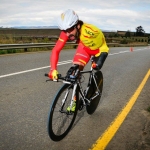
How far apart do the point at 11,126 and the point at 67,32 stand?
1882mm

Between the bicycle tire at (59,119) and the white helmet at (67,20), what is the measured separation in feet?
2.96

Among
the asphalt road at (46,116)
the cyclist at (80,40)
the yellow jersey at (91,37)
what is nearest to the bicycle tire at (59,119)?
the asphalt road at (46,116)

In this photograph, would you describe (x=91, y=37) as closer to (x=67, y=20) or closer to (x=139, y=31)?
(x=67, y=20)

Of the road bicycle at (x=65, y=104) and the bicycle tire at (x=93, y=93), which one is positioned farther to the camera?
the bicycle tire at (x=93, y=93)

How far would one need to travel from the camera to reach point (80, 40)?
4.29 meters

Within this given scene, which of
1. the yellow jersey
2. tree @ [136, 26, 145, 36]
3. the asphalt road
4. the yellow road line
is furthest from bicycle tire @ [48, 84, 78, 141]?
tree @ [136, 26, 145, 36]

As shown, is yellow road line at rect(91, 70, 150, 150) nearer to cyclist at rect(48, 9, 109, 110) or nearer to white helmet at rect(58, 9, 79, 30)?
cyclist at rect(48, 9, 109, 110)

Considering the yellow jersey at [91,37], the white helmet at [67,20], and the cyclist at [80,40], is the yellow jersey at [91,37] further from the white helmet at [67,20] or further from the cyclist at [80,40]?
the white helmet at [67,20]

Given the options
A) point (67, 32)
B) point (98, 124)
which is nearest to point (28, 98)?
point (98, 124)

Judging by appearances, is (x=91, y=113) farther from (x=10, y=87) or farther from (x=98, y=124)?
(x=10, y=87)

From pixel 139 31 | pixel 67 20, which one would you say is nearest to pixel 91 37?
pixel 67 20

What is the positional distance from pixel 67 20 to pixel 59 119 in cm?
155

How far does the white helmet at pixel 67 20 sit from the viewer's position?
138 inches

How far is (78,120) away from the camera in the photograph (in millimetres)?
4500
